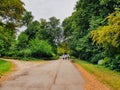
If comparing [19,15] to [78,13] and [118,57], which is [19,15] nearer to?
[118,57]

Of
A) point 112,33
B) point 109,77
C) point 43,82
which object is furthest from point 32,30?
point 43,82

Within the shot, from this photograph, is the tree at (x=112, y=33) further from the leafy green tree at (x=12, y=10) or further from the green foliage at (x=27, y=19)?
the green foliage at (x=27, y=19)

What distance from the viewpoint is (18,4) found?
88.7 feet

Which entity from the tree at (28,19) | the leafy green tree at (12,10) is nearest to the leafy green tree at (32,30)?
the tree at (28,19)

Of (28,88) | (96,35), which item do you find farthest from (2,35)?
(28,88)

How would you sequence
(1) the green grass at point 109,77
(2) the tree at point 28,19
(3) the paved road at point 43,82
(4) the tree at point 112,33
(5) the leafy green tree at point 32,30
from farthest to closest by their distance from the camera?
1. (2) the tree at point 28,19
2. (5) the leafy green tree at point 32,30
3. (4) the tree at point 112,33
4. (1) the green grass at point 109,77
5. (3) the paved road at point 43,82

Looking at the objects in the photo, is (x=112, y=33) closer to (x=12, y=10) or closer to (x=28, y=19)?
(x=12, y=10)

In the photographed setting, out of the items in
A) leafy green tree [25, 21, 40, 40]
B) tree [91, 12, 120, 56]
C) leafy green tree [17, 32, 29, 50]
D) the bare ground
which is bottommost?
the bare ground

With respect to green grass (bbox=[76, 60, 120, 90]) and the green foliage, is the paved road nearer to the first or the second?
green grass (bbox=[76, 60, 120, 90])

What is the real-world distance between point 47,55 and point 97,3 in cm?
3246

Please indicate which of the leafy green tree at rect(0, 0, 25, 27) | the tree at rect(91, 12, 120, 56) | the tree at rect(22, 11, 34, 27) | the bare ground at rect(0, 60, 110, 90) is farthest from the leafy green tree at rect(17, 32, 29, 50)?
the bare ground at rect(0, 60, 110, 90)

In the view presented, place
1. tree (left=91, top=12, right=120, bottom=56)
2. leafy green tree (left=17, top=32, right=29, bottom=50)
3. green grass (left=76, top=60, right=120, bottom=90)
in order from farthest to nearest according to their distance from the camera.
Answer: leafy green tree (left=17, top=32, right=29, bottom=50) < tree (left=91, top=12, right=120, bottom=56) < green grass (left=76, top=60, right=120, bottom=90)

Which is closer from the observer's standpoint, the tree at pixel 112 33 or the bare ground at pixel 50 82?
the bare ground at pixel 50 82

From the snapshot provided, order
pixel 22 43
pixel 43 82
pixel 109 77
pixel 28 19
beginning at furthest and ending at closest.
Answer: pixel 28 19 < pixel 22 43 < pixel 109 77 < pixel 43 82
